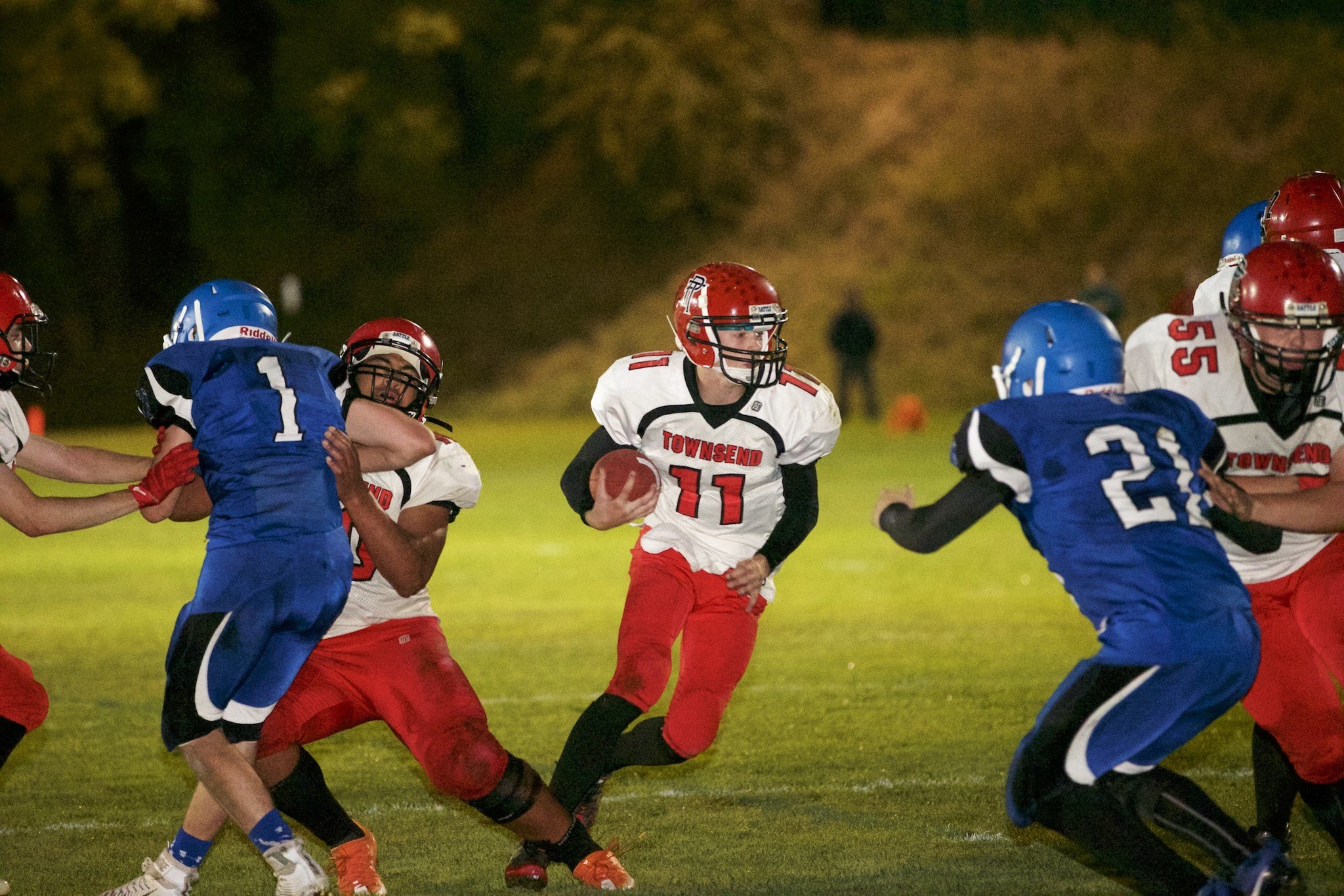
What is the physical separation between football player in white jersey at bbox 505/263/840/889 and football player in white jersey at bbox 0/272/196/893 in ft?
4.13

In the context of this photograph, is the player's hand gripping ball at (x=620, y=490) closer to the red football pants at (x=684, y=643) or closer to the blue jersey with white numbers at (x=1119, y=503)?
the red football pants at (x=684, y=643)

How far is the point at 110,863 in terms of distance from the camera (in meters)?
4.27

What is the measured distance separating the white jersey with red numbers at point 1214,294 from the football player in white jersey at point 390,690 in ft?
7.10

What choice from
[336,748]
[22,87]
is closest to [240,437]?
[336,748]

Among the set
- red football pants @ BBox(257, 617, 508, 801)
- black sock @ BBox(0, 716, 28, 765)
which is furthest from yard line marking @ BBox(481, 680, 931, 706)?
black sock @ BBox(0, 716, 28, 765)

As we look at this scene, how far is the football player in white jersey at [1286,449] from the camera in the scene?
372 cm

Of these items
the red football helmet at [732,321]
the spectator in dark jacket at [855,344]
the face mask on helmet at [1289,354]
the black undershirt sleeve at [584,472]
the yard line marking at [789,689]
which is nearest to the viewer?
the face mask on helmet at [1289,354]

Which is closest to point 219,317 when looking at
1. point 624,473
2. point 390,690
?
point 390,690

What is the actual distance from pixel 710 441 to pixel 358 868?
5.06 ft

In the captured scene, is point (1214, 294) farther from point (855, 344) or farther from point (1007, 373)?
point (855, 344)

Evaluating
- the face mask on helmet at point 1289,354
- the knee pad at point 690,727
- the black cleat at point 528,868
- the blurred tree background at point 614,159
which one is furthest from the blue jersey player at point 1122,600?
the blurred tree background at point 614,159

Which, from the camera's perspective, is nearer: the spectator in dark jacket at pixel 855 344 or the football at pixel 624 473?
the football at pixel 624 473

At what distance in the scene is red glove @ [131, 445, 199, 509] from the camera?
3.81 meters

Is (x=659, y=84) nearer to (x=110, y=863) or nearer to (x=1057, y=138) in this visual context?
(x=1057, y=138)
